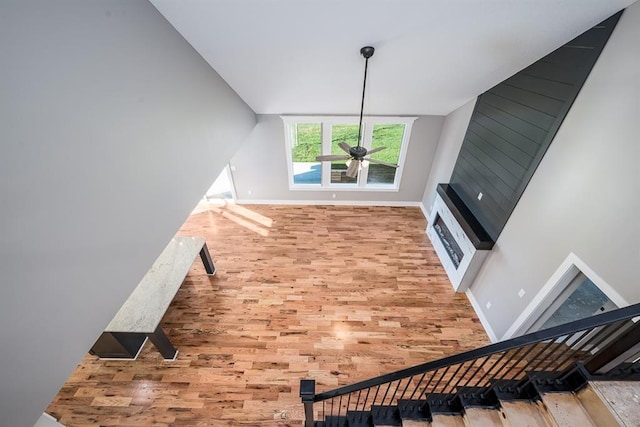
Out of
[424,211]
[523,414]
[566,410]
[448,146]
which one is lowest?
[424,211]

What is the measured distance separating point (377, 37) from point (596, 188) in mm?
2475

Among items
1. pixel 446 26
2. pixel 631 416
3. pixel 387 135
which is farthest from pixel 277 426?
Result: pixel 387 135

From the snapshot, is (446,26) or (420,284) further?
(420,284)

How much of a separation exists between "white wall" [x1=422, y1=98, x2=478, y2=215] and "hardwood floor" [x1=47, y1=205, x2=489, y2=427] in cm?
130

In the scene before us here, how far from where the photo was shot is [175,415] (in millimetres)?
2996

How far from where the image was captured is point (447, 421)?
222 centimetres

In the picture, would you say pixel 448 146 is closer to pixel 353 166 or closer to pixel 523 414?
pixel 353 166

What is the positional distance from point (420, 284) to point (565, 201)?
2494 millimetres

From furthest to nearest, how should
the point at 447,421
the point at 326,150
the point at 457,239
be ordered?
the point at 326,150 → the point at 457,239 → the point at 447,421

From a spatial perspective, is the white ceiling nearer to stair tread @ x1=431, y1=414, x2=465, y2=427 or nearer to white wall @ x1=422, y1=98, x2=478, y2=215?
white wall @ x1=422, y1=98, x2=478, y2=215

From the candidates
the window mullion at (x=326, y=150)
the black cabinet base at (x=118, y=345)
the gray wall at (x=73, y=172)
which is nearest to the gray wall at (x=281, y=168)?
the window mullion at (x=326, y=150)

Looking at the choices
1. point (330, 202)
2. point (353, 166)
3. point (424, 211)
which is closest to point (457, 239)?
point (424, 211)

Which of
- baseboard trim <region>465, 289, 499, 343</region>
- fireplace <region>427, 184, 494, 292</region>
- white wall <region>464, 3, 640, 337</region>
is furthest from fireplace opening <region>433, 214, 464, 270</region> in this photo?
white wall <region>464, 3, 640, 337</region>

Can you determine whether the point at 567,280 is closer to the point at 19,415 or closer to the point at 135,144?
the point at 135,144
